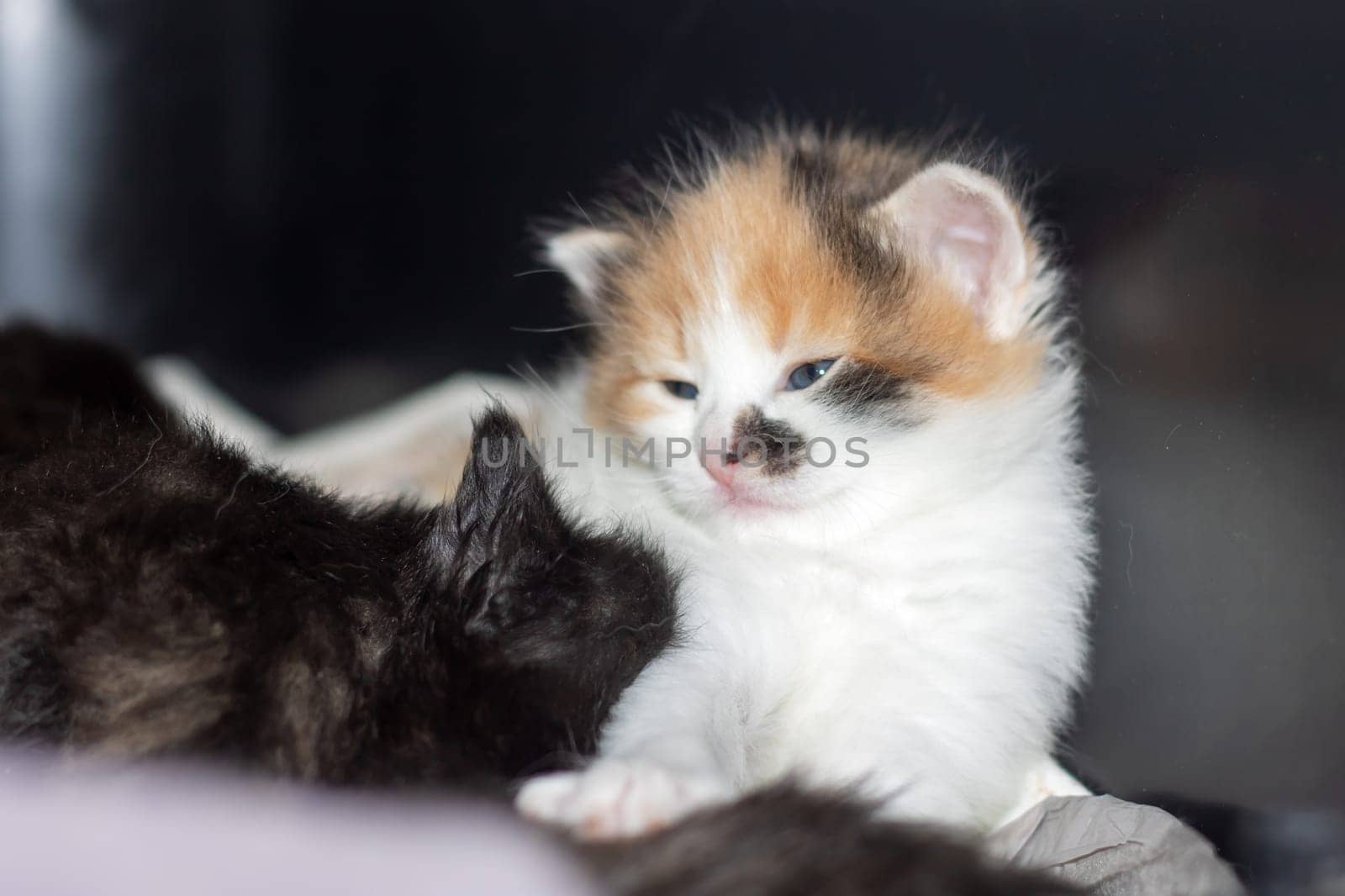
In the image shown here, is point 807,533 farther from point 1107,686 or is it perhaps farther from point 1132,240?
point 1132,240

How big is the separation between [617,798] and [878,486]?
716 millimetres

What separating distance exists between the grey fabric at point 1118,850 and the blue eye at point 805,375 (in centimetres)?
69

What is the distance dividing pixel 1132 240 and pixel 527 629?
1.11m

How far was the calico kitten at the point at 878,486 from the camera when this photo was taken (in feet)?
5.11

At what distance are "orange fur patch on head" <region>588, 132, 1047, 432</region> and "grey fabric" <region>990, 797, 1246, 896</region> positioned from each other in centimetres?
62

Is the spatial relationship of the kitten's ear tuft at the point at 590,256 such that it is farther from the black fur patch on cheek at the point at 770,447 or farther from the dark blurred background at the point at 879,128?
the black fur patch on cheek at the point at 770,447

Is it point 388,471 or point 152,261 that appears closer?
point 388,471

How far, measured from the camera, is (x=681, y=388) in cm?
188

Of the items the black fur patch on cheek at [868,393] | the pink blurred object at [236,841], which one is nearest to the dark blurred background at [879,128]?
the black fur patch on cheek at [868,393]

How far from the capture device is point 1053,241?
6.33 feet

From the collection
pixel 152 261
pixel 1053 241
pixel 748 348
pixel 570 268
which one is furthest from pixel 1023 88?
pixel 152 261

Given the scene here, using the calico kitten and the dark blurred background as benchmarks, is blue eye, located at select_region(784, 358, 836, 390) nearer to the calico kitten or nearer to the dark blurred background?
the calico kitten

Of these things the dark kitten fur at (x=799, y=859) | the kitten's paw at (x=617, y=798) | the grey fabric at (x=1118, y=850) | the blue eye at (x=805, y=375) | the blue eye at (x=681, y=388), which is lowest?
the grey fabric at (x=1118, y=850)

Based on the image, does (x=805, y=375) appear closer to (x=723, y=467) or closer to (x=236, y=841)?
(x=723, y=467)
